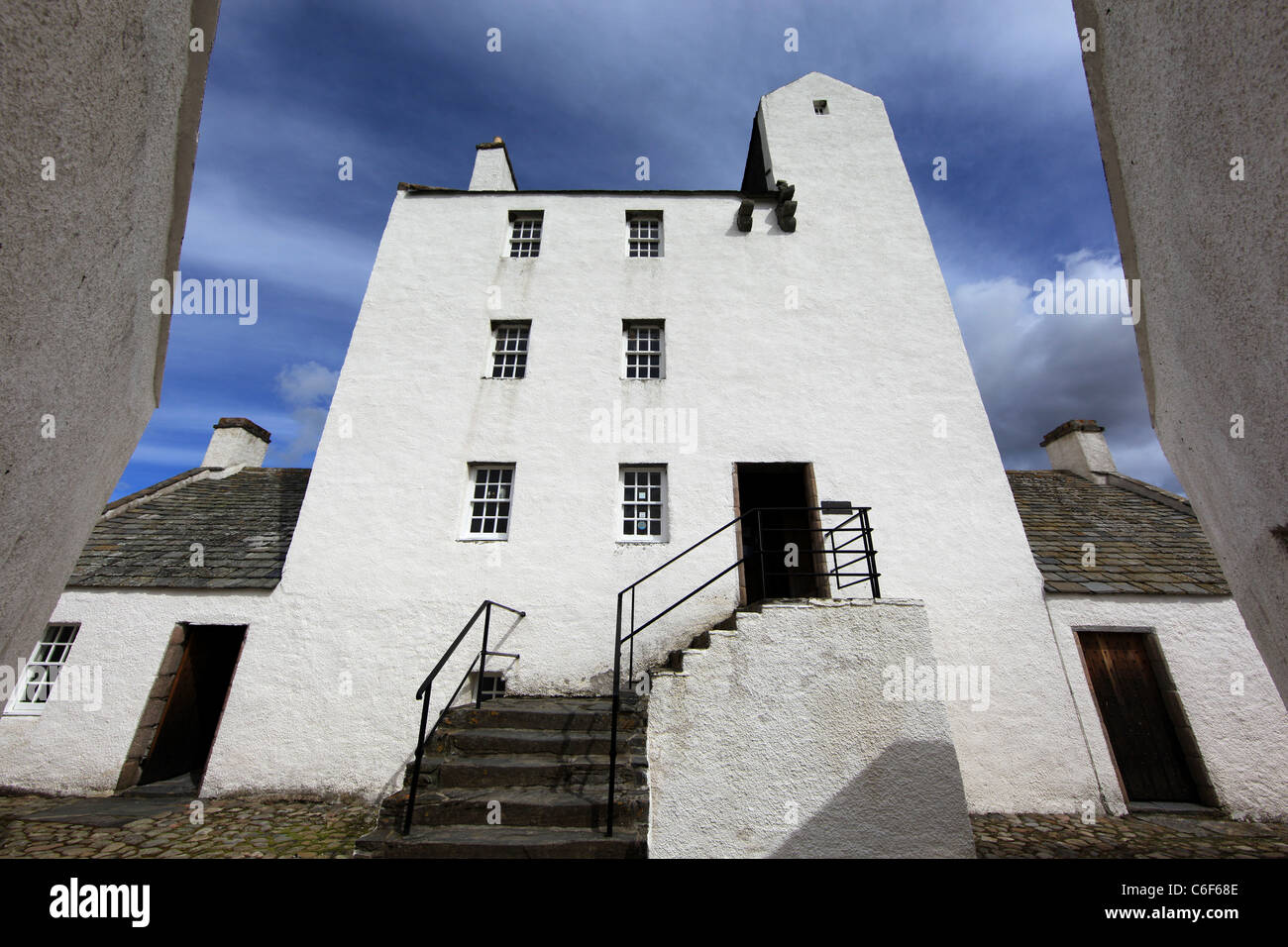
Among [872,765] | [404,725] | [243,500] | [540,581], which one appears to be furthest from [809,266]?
[243,500]

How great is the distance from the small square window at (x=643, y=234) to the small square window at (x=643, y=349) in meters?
2.03

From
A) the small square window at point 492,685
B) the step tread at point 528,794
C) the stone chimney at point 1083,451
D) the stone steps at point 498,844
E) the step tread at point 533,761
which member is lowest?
the stone steps at point 498,844

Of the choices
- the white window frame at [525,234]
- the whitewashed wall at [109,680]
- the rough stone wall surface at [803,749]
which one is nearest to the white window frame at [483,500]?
the whitewashed wall at [109,680]

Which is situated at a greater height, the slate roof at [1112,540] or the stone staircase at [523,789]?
the slate roof at [1112,540]

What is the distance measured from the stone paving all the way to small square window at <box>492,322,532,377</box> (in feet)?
23.8

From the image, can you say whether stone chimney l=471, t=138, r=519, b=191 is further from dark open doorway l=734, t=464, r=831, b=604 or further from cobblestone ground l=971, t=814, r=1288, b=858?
cobblestone ground l=971, t=814, r=1288, b=858

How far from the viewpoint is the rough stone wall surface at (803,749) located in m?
5.25

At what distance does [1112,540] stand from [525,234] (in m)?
13.4

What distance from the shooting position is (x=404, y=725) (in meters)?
7.11

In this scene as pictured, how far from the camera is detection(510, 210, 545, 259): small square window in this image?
11.1 metres

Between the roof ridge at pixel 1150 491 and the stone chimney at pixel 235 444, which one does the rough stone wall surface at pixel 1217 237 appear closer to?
the roof ridge at pixel 1150 491

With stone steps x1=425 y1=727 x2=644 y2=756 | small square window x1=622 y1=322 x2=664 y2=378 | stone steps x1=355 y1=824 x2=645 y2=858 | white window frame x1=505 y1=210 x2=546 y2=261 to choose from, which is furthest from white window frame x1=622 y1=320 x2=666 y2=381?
stone steps x1=355 y1=824 x2=645 y2=858

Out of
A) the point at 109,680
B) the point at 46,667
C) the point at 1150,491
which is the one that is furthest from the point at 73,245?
the point at 1150,491

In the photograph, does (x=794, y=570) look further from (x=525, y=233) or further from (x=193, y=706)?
(x=193, y=706)
